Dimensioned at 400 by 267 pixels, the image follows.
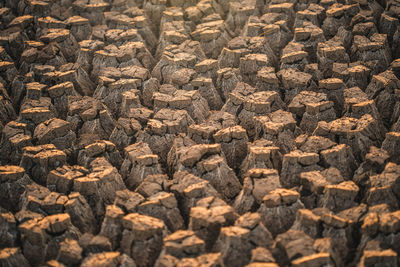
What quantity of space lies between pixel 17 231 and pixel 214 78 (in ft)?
4.76

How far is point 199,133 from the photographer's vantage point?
2.56 m

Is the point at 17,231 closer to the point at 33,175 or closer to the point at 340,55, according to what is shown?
the point at 33,175

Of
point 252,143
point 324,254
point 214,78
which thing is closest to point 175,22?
point 214,78

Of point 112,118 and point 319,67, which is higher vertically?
point 319,67

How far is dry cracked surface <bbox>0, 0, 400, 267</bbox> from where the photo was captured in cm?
204

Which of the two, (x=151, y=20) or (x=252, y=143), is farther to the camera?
(x=151, y=20)

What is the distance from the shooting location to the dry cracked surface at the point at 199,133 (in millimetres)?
2043

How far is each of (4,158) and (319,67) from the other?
1.90 m

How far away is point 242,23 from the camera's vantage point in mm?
3447

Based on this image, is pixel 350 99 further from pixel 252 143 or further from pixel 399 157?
pixel 252 143

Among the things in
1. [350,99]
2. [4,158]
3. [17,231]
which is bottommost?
[17,231]

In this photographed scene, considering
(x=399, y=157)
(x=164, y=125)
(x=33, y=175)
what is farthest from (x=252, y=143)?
(x=33, y=175)

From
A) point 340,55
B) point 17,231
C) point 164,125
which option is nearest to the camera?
point 17,231

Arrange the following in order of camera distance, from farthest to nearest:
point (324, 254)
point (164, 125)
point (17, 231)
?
1. point (164, 125)
2. point (17, 231)
3. point (324, 254)
